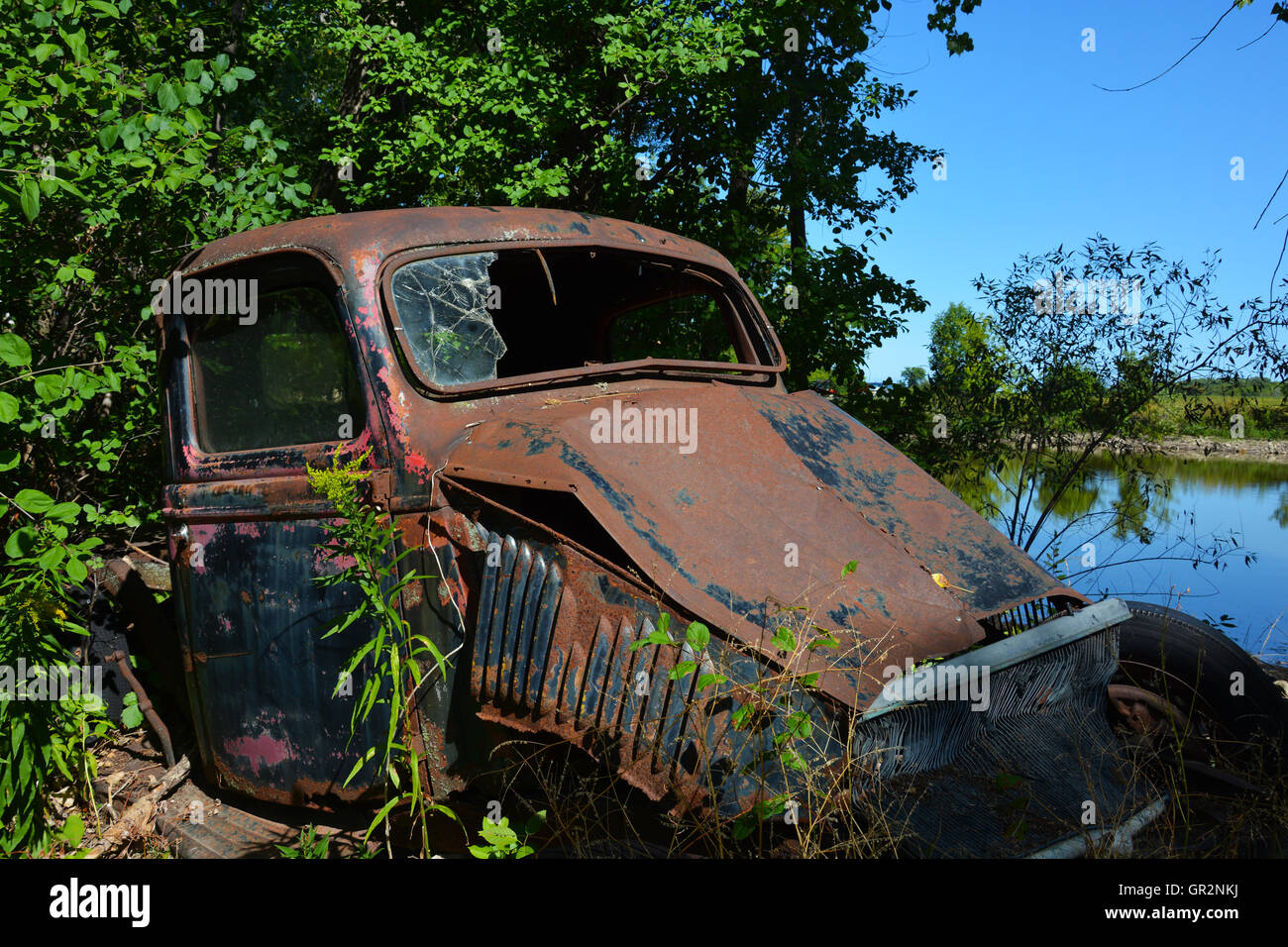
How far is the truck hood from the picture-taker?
2293 millimetres

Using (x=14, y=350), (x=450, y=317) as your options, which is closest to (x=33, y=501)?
(x=14, y=350)

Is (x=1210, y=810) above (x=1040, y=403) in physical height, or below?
below

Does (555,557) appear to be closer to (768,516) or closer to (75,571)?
(768,516)

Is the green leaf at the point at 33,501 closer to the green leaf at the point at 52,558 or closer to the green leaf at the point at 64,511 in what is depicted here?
the green leaf at the point at 64,511

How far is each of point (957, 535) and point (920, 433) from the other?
659 cm

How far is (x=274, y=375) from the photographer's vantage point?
339 centimetres

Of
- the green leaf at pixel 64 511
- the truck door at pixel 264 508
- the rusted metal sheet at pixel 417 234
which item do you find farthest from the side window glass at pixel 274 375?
the green leaf at pixel 64 511

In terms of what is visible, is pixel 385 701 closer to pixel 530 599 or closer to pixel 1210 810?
pixel 530 599

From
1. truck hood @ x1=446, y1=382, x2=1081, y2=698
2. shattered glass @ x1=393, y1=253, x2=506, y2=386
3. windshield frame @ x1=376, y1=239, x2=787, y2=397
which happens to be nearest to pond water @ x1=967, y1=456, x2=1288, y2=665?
windshield frame @ x1=376, y1=239, x2=787, y2=397

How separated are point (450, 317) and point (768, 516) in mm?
1294

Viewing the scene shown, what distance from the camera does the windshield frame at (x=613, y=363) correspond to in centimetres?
299
